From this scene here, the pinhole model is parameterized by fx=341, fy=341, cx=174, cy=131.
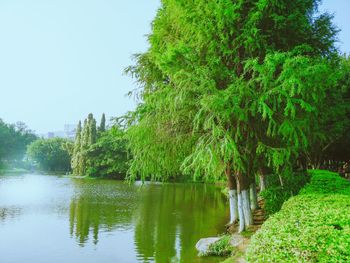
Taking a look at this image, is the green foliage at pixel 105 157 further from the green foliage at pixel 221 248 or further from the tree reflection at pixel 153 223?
the green foliage at pixel 221 248

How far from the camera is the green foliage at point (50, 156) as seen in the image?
77000mm

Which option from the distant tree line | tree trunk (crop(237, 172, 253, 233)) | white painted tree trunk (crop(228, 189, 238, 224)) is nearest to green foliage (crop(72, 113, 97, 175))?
the distant tree line

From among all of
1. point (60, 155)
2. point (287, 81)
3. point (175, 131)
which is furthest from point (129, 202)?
point (60, 155)

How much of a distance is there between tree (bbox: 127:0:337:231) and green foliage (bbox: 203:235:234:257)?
1.40 metres

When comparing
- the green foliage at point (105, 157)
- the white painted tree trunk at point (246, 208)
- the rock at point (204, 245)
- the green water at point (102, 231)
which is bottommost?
the green water at point (102, 231)

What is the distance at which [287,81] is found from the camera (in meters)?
8.98

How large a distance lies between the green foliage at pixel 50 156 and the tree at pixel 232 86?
67677 millimetres

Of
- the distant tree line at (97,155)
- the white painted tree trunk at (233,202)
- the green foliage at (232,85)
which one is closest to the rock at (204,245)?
the green foliage at (232,85)

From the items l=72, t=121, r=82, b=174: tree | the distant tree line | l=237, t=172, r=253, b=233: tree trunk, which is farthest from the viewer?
l=72, t=121, r=82, b=174: tree

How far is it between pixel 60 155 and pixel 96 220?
209ft

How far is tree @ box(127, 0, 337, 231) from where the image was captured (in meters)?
9.46

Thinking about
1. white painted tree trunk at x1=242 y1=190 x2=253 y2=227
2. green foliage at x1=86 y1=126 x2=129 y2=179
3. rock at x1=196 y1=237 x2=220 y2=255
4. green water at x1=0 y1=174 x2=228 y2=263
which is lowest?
green water at x1=0 y1=174 x2=228 y2=263

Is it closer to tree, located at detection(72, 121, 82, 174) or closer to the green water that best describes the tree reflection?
the green water

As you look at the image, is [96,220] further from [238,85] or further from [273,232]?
[273,232]
